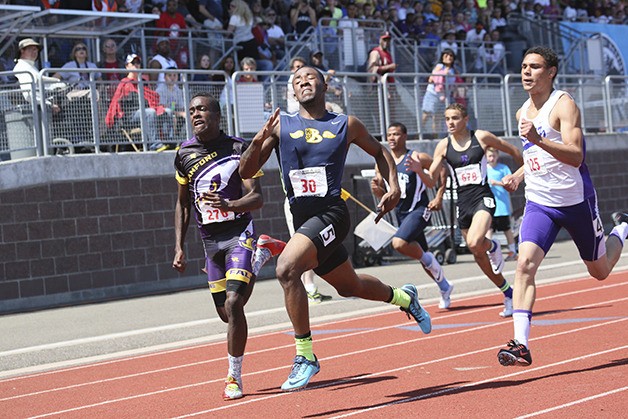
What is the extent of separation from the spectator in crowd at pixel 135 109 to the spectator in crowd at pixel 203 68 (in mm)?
852

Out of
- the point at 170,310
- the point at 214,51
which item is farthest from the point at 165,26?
the point at 170,310

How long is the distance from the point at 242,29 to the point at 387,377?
43.5 feet

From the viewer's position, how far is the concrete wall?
14828 mm

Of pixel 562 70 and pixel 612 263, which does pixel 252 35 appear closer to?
pixel 562 70

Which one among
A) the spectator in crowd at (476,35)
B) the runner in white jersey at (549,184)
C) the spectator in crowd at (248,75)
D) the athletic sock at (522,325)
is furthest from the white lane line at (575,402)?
the spectator in crowd at (476,35)

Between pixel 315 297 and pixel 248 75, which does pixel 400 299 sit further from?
pixel 248 75

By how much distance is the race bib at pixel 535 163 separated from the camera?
26.2 feet

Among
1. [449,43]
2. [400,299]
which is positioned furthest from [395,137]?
[449,43]

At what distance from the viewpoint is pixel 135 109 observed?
16.0 meters

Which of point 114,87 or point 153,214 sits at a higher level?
point 114,87

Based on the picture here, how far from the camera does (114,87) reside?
15.7 metres

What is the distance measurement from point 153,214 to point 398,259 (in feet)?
15.4

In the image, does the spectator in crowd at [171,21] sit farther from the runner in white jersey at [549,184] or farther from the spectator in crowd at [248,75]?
the runner in white jersey at [549,184]

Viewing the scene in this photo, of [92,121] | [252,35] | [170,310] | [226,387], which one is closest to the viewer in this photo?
[226,387]
